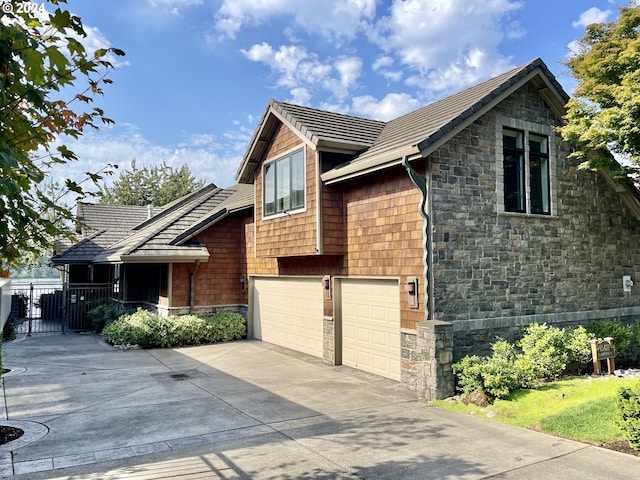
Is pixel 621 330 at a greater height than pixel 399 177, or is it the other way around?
pixel 399 177

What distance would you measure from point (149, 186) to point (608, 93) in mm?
39491

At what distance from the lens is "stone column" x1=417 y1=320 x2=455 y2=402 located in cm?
859

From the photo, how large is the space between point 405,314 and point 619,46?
8.09 m

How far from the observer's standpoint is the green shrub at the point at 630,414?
611 cm

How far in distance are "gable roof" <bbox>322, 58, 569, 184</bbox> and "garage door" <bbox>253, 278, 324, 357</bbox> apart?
3964 mm

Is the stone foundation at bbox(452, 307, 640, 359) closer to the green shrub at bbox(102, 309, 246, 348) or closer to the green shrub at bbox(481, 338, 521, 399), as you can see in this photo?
the green shrub at bbox(481, 338, 521, 399)

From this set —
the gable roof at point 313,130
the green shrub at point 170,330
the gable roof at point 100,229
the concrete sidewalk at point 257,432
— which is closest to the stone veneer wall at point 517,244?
the concrete sidewalk at point 257,432

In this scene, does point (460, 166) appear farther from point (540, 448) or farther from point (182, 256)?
point (182, 256)

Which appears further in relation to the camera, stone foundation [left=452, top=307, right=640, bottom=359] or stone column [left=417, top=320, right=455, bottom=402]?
stone foundation [left=452, top=307, right=640, bottom=359]

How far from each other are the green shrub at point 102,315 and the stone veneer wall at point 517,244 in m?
13.7

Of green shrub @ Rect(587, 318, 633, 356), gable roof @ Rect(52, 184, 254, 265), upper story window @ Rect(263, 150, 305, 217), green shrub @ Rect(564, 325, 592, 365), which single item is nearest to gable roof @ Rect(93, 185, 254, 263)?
gable roof @ Rect(52, 184, 254, 265)

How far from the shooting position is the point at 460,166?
393 inches

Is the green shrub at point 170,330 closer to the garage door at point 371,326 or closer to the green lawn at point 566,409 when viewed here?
the garage door at point 371,326

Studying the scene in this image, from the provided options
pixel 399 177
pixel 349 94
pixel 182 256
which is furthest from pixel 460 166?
pixel 349 94
